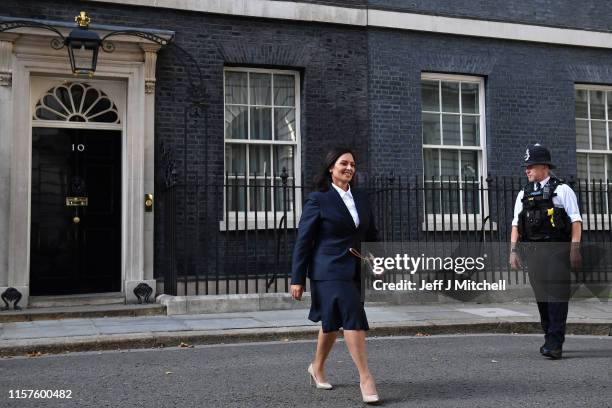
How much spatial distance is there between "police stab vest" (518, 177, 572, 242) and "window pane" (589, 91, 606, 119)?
291 inches

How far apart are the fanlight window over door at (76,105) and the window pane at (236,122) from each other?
5.41ft

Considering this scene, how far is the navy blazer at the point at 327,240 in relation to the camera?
4.71 metres

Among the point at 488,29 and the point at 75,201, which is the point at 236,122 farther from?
the point at 488,29

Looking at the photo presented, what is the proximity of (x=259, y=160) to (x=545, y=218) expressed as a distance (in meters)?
5.63

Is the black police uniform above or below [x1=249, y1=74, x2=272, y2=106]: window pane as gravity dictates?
below

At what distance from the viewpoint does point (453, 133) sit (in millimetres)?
12125

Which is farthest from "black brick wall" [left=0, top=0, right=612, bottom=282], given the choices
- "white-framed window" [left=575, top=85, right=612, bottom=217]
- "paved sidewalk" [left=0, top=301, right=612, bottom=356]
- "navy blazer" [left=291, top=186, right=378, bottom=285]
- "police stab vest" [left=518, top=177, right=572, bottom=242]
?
"navy blazer" [left=291, top=186, right=378, bottom=285]

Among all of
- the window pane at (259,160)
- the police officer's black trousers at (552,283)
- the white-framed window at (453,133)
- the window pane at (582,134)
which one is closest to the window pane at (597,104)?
the window pane at (582,134)

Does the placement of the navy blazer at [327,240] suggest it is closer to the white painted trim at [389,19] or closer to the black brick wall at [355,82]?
the black brick wall at [355,82]

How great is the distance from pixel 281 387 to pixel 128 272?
510 centimetres

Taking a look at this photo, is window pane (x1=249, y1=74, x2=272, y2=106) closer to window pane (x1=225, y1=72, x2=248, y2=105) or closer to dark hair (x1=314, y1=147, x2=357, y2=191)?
window pane (x1=225, y1=72, x2=248, y2=105)

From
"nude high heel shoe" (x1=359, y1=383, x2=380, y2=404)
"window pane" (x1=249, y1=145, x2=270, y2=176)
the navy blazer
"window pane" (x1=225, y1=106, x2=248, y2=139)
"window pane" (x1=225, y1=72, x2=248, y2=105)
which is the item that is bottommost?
"nude high heel shoe" (x1=359, y1=383, x2=380, y2=404)

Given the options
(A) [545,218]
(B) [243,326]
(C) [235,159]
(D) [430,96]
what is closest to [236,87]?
(C) [235,159]

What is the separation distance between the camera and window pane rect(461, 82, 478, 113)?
12203mm
